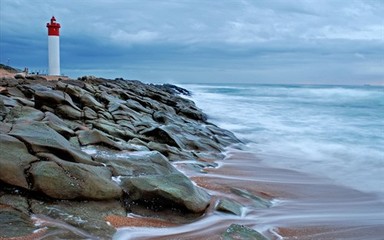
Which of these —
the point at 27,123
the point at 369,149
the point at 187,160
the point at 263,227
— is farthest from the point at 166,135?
the point at 369,149

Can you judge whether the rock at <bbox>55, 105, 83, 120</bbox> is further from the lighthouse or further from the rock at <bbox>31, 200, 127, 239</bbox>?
the lighthouse

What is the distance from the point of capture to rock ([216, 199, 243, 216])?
177 inches

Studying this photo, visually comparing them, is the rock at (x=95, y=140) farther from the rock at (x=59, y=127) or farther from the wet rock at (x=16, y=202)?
the wet rock at (x=16, y=202)

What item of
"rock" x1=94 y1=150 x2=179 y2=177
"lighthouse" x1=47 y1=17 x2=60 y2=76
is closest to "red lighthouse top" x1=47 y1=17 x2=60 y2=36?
"lighthouse" x1=47 y1=17 x2=60 y2=76

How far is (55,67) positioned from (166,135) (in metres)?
17.4

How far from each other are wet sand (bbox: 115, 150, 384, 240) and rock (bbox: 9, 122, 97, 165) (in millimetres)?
1076

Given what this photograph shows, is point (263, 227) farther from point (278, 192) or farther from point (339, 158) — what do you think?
point (339, 158)

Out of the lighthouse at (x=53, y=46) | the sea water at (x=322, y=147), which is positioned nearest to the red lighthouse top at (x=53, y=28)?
the lighthouse at (x=53, y=46)

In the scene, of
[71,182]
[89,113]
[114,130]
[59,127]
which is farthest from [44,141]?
[89,113]

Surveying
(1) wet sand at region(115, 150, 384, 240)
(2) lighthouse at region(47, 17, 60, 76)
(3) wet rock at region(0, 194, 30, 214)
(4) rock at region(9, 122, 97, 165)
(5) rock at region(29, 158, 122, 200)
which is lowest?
(1) wet sand at region(115, 150, 384, 240)

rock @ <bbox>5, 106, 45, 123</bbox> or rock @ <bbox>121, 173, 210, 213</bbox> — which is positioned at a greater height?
rock @ <bbox>5, 106, 45, 123</bbox>

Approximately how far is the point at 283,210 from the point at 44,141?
9.47 ft

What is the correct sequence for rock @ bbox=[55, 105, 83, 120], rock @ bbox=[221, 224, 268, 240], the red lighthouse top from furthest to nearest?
1. the red lighthouse top
2. rock @ bbox=[55, 105, 83, 120]
3. rock @ bbox=[221, 224, 268, 240]

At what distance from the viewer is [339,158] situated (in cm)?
947
